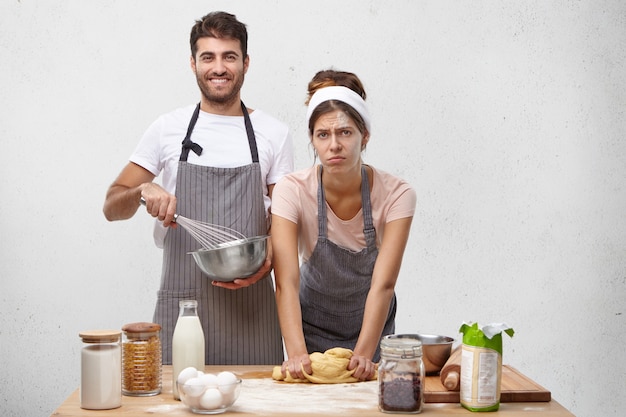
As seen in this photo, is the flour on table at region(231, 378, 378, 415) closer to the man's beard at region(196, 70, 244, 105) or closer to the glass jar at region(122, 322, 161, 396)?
the glass jar at region(122, 322, 161, 396)

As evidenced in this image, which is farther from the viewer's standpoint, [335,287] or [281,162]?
[281,162]

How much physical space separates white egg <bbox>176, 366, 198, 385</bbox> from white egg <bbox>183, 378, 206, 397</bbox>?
25mm

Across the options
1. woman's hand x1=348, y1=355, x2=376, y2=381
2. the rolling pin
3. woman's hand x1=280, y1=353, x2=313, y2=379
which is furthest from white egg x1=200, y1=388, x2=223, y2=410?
the rolling pin

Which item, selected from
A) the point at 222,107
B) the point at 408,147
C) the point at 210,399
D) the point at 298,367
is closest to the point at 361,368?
the point at 298,367

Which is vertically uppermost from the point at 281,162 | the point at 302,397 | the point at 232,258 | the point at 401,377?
the point at 281,162

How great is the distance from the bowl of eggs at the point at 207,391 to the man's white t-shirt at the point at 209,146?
1084 mm

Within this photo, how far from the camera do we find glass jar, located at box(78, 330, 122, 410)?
2.05 meters

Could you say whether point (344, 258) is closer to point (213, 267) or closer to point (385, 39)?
point (213, 267)

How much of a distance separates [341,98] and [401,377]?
39.8 inches

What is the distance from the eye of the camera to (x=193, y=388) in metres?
2.02

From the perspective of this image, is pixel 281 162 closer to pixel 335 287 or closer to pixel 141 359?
pixel 335 287

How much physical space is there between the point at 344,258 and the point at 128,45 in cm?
238

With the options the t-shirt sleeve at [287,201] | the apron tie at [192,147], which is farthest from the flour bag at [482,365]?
the apron tie at [192,147]

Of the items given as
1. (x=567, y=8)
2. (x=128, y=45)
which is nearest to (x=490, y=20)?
(x=567, y=8)
